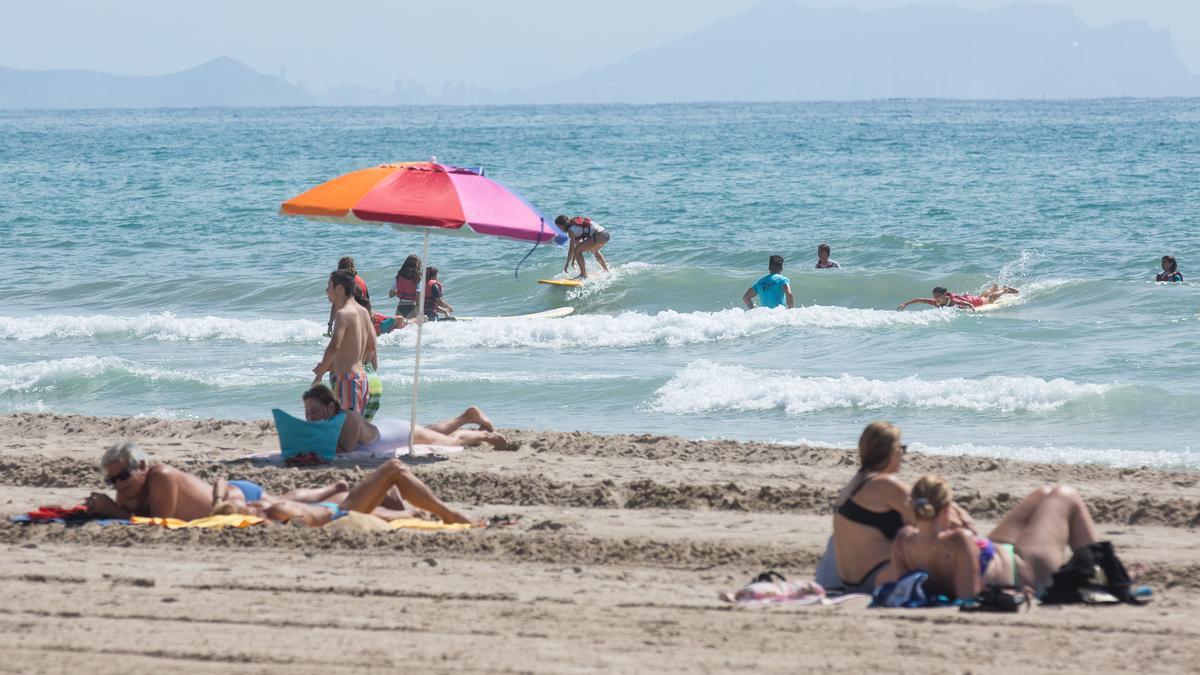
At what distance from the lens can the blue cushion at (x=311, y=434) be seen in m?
8.89

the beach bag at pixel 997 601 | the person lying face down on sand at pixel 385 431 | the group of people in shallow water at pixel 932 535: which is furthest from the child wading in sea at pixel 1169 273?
the beach bag at pixel 997 601

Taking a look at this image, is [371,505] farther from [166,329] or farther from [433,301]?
[166,329]

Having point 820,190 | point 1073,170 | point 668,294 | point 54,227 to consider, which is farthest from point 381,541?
point 1073,170

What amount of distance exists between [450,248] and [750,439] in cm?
1541

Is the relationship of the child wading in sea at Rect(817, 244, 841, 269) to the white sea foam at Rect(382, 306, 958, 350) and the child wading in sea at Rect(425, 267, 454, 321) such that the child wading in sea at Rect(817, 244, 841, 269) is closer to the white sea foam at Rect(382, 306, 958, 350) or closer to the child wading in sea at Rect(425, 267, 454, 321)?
the white sea foam at Rect(382, 306, 958, 350)

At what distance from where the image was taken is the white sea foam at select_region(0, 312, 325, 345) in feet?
56.1

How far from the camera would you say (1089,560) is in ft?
19.3

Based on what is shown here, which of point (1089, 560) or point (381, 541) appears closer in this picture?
point (1089, 560)

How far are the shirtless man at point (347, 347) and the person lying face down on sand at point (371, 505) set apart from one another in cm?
164

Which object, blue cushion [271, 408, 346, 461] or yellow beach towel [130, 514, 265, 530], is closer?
yellow beach towel [130, 514, 265, 530]

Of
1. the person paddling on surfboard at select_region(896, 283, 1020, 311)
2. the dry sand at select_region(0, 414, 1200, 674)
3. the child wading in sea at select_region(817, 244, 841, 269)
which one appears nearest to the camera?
the dry sand at select_region(0, 414, 1200, 674)

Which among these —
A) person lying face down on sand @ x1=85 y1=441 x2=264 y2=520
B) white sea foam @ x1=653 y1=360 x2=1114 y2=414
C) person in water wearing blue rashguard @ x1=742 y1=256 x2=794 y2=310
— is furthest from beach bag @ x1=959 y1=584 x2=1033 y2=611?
person in water wearing blue rashguard @ x1=742 y1=256 x2=794 y2=310

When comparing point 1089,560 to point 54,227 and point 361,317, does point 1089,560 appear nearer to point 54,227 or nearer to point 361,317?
point 361,317

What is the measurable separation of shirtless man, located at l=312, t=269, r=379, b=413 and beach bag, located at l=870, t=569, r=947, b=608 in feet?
14.2
